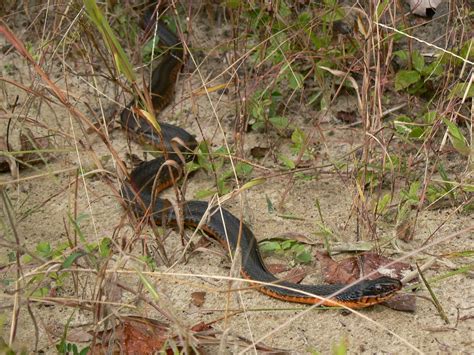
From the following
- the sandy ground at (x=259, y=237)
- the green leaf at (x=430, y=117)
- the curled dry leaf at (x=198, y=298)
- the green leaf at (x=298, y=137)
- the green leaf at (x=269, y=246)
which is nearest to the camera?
the sandy ground at (x=259, y=237)

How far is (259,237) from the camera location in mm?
3992

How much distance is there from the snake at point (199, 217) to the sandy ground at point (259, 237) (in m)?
0.08

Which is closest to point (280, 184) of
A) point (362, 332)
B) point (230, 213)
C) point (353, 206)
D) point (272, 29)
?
point (230, 213)

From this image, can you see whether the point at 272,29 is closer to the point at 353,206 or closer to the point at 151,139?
the point at 151,139

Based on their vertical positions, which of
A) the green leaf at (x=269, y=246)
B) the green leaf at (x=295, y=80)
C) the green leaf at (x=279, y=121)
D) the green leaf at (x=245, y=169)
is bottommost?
the green leaf at (x=269, y=246)

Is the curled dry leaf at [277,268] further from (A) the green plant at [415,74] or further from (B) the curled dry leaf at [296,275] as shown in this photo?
(A) the green plant at [415,74]

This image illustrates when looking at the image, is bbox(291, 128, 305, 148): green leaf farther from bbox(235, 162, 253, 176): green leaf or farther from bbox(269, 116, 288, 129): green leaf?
bbox(235, 162, 253, 176): green leaf

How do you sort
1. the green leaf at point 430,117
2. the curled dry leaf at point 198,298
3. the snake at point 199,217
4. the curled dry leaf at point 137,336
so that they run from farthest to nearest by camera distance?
the green leaf at point 430,117
the curled dry leaf at point 198,298
the snake at point 199,217
the curled dry leaf at point 137,336

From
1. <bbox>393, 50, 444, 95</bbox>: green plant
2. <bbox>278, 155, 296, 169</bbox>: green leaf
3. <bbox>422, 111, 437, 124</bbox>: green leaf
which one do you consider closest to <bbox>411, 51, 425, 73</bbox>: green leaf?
<bbox>393, 50, 444, 95</bbox>: green plant

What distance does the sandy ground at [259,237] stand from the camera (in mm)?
3145

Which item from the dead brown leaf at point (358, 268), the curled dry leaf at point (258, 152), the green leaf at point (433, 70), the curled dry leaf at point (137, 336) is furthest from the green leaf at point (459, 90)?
the curled dry leaf at point (137, 336)

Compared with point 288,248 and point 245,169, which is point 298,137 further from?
point 288,248

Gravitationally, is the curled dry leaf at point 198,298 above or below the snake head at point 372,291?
below

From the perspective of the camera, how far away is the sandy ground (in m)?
3.14
